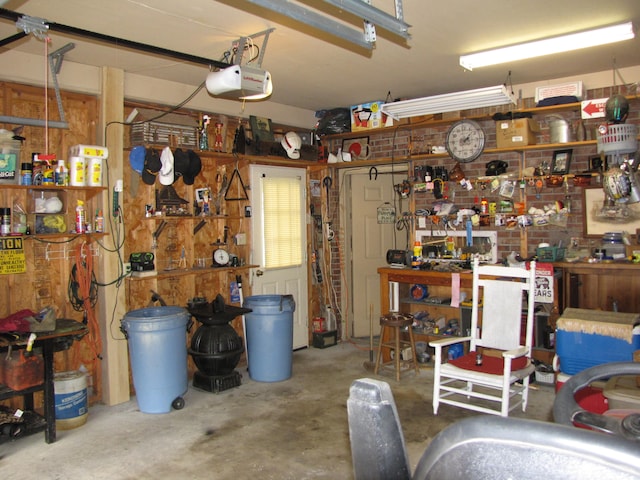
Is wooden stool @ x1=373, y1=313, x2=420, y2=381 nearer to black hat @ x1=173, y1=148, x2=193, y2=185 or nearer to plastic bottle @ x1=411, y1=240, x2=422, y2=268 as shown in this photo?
plastic bottle @ x1=411, y1=240, x2=422, y2=268

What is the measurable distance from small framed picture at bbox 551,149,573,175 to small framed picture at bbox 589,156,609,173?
19 cm

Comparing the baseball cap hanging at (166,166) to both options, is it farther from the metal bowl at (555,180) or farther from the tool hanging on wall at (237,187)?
the metal bowl at (555,180)

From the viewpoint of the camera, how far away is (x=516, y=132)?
494 cm

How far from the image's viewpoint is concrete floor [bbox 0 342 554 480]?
327 centimetres

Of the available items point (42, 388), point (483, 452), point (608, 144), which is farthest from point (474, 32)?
point (42, 388)

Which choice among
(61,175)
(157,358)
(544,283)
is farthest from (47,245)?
(544,283)

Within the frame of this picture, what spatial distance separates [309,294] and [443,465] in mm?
5602

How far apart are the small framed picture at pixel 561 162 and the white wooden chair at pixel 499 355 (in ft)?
4.12

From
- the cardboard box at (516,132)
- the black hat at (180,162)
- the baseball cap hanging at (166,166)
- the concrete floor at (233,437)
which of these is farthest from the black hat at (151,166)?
the cardboard box at (516,132)

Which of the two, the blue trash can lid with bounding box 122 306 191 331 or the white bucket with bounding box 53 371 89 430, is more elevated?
the blue trash can lid with bounding box 122 306 191 331

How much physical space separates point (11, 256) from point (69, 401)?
3.78ft

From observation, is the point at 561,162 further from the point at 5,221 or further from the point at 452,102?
the point at 5,221

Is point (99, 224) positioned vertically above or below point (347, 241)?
above

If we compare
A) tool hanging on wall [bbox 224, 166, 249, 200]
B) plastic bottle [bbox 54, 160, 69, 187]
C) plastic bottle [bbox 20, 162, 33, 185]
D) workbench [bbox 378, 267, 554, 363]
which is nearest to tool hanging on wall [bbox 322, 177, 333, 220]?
tool hanging on wall [bbox 224, 166, 249, 200]
